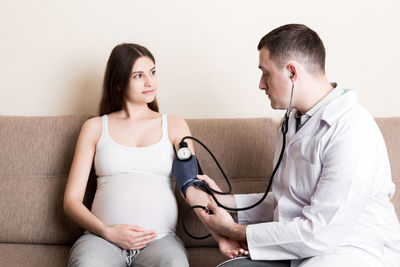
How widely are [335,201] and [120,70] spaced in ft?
3.64

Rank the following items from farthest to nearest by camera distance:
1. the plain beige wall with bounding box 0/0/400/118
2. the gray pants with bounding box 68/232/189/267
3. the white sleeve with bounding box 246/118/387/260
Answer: the plain beige wall with bounding box 0/0/400/118
the gray pants with bounding box 68/232/189/267
the white sleeve with bounding box 246/118/387/260

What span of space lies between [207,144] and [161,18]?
73 cm

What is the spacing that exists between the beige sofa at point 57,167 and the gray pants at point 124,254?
0.27 metres

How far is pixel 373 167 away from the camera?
139 centimetres

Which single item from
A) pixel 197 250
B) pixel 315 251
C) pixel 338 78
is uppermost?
pixel 338 78

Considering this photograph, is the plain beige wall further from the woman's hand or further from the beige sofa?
the woman's hand

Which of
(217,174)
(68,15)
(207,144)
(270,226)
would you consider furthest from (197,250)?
(68,15)

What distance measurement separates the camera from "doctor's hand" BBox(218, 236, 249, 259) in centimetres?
153

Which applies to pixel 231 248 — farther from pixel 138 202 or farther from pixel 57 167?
pixel 57 167

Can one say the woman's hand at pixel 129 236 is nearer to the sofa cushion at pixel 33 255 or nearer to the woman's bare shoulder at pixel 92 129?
the sofa cushion at pixel 33 255

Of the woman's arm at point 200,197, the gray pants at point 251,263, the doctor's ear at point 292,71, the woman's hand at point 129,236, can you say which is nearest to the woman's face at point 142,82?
the woman's arm at point 200,197

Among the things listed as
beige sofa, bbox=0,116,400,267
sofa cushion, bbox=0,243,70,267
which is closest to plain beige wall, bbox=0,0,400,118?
beige sofa, bbox=0,116,400,267

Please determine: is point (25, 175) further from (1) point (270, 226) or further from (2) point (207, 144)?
(1) point (270, 226)

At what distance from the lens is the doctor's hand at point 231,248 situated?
5.03 feet
